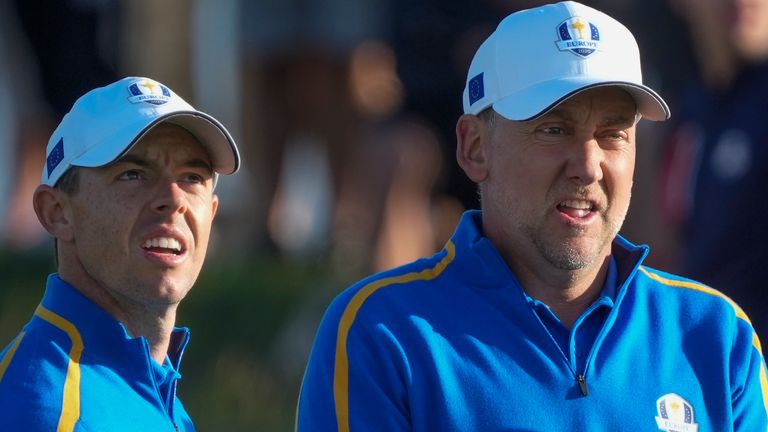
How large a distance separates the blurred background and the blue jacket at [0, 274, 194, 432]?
3.13 m

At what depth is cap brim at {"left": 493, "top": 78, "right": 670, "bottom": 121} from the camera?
14.5 ft

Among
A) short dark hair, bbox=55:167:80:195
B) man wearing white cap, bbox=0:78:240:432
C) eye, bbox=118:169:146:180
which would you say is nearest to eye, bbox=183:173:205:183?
man wearing white cap, bbox=0:78:240:432

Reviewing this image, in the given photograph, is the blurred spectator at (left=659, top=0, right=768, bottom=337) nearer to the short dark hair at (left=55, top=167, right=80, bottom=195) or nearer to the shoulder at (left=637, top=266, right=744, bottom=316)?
the shoulder at (left=637, top=266, right=744, bottom=316)

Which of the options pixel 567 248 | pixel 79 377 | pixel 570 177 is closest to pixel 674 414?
pixel 567 248

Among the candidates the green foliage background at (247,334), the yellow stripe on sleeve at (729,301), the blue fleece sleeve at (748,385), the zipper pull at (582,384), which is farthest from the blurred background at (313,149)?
the zipper pull at (582,384)

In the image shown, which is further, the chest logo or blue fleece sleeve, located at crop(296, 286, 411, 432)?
the chest logo

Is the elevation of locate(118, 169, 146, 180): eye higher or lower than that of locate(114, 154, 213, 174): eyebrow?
lower

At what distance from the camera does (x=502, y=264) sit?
454 centimetres

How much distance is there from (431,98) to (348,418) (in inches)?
197

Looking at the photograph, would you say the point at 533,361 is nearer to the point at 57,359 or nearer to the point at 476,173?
the point at 476,173

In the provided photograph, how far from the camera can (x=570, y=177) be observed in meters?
4.48

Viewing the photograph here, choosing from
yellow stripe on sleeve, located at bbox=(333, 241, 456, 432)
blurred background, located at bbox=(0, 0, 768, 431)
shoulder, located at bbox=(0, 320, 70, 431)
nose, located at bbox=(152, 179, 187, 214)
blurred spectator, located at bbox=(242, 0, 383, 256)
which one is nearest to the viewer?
shoulder, located at bbox=(0, 320, 70, 431)

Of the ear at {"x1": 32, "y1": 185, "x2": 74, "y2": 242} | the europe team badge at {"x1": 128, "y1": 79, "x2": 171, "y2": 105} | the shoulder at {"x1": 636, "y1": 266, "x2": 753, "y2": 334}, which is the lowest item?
the shoulder at {"x1": 636, "y1": 266, "x2": 753, "y2": 334}

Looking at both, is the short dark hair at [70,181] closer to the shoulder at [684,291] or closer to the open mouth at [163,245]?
the open mouth at [163,245]
